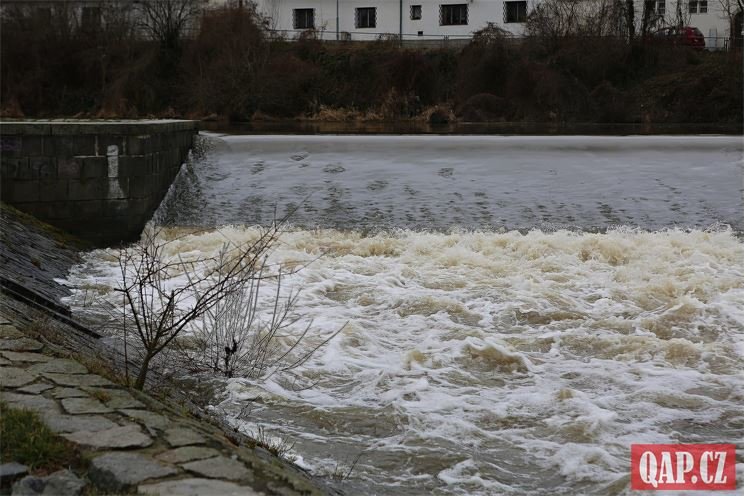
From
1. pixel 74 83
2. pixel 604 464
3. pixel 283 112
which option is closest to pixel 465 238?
pixel 604 464

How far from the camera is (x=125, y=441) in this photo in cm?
440

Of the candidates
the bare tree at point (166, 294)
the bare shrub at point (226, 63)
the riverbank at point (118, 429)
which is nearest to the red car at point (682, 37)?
the bare shrub at point (226, 63)

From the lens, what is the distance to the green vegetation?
411cm

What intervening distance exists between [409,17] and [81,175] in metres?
33.6

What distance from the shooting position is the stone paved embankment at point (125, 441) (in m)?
4.00

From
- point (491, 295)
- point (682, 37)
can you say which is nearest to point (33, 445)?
point (491, 295)

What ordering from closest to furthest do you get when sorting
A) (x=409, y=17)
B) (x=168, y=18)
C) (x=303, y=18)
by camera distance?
(x=168, y=18) → (x=409, y=17) → (x=303, y=18)

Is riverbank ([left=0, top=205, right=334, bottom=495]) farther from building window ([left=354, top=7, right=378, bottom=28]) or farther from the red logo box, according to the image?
building window ([left=354, top=7, right=378, bottom=28])

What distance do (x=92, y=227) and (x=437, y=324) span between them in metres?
6.34

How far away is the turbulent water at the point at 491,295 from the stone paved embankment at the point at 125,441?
109cm

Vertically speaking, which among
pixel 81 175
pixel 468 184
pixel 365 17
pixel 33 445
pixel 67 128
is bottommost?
pixel 33 445

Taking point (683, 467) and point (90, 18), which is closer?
point (683, 467)

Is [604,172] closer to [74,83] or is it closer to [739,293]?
[739,293]

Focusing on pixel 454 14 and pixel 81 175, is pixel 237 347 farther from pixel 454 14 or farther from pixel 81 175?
pixel 454 14
